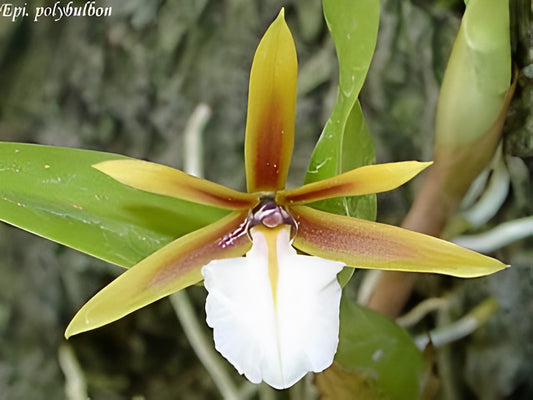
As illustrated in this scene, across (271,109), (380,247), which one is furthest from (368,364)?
(271,109)

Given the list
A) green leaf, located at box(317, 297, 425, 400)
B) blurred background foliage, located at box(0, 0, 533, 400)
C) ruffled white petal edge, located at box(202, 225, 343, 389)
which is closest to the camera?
ruffled white petal edge, located at box(202, 225, 343, 389)

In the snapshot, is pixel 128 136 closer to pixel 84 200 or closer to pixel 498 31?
pixel 84 200

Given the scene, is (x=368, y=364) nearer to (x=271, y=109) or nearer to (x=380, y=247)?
(x=380, y=247)

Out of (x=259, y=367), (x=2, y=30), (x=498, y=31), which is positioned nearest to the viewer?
(x=259, y=367)

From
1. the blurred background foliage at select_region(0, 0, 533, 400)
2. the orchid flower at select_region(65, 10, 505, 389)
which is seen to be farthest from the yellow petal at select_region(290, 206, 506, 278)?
the blurred background foliage at select_region(0, 0, 533, 400)

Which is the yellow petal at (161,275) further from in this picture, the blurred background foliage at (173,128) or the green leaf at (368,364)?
the blurred background foliage at (173,128)

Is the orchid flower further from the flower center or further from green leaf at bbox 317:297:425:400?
green leaf at bbox 317:297:425:400

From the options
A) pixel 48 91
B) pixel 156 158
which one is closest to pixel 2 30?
pixel 48 91
